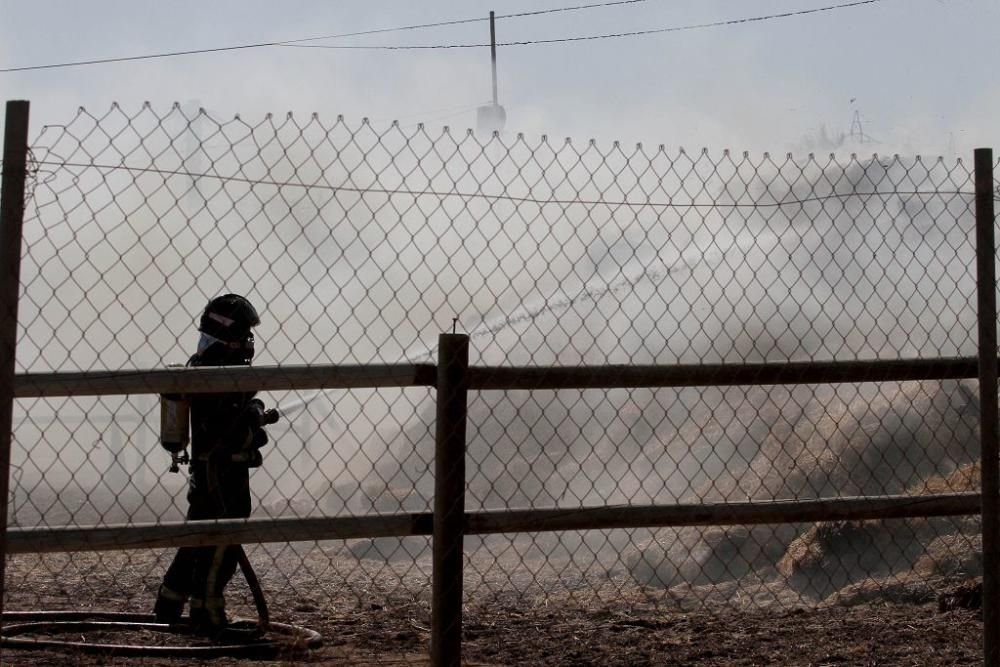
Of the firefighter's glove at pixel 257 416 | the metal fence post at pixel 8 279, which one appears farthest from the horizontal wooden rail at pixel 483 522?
the firefighter's glove at pixel 257 416

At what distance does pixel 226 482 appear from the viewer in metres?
6.26

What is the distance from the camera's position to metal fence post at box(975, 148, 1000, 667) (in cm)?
421

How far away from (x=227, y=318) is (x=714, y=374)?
9.44 ft

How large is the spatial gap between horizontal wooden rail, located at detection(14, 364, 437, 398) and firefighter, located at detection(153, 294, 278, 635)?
7.62 feet

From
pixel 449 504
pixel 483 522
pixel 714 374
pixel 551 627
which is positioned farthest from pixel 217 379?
pixel 551 627

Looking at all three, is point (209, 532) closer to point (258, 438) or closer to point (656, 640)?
point (258, 438)

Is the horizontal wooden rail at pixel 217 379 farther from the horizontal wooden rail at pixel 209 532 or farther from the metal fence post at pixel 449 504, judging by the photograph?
the horizontal wooden rail at pixel 209 532

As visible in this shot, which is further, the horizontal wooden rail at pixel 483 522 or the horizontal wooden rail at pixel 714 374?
the horizontal wooden rail at pixel 714 374

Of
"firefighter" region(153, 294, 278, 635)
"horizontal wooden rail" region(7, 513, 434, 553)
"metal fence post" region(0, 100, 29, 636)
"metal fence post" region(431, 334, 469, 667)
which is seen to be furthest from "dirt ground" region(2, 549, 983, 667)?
"metal fence post" region(0, 100, 29, 636)

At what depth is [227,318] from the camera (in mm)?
6180

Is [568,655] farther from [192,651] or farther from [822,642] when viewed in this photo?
[192,651]

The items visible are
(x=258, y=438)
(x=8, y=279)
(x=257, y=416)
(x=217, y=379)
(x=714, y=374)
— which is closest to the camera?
(x=8, y=279)

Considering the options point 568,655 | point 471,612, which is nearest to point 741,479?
point 471,612

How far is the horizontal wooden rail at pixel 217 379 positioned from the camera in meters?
3.66
